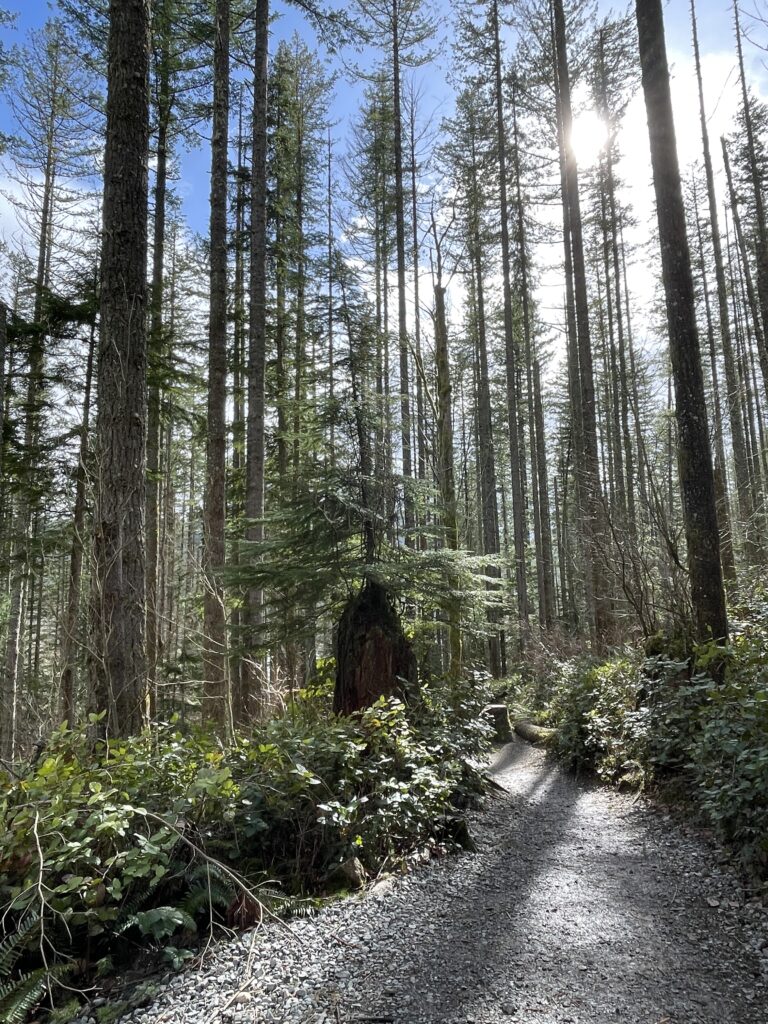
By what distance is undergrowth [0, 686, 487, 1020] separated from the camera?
2.55m

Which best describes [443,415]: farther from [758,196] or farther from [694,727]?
[758,196]

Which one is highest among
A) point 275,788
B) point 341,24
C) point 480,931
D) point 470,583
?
point 341,24

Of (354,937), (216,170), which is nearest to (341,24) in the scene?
(216,170)

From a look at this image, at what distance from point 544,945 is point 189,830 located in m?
1.92

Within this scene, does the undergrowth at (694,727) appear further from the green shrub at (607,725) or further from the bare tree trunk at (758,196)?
the bare tree trunk at (758,196)

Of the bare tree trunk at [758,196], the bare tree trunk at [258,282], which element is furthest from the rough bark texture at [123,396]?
the bare tree trunk at [758,196]

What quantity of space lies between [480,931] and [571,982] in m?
0.63

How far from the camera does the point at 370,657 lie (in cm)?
546

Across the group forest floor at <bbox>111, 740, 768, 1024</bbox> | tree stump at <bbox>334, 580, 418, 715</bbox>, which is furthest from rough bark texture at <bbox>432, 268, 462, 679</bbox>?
forest floor at <bbox>111, 740, 768, 1024</bbox>

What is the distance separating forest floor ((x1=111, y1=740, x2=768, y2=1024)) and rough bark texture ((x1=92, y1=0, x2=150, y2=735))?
203 cm

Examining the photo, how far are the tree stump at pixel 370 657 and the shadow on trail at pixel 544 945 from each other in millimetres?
1582

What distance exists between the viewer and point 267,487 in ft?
40.2

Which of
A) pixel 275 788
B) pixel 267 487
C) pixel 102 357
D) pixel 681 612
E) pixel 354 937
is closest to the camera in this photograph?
pixel 354 937

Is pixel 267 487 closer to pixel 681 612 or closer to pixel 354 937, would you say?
pixel 681 612
